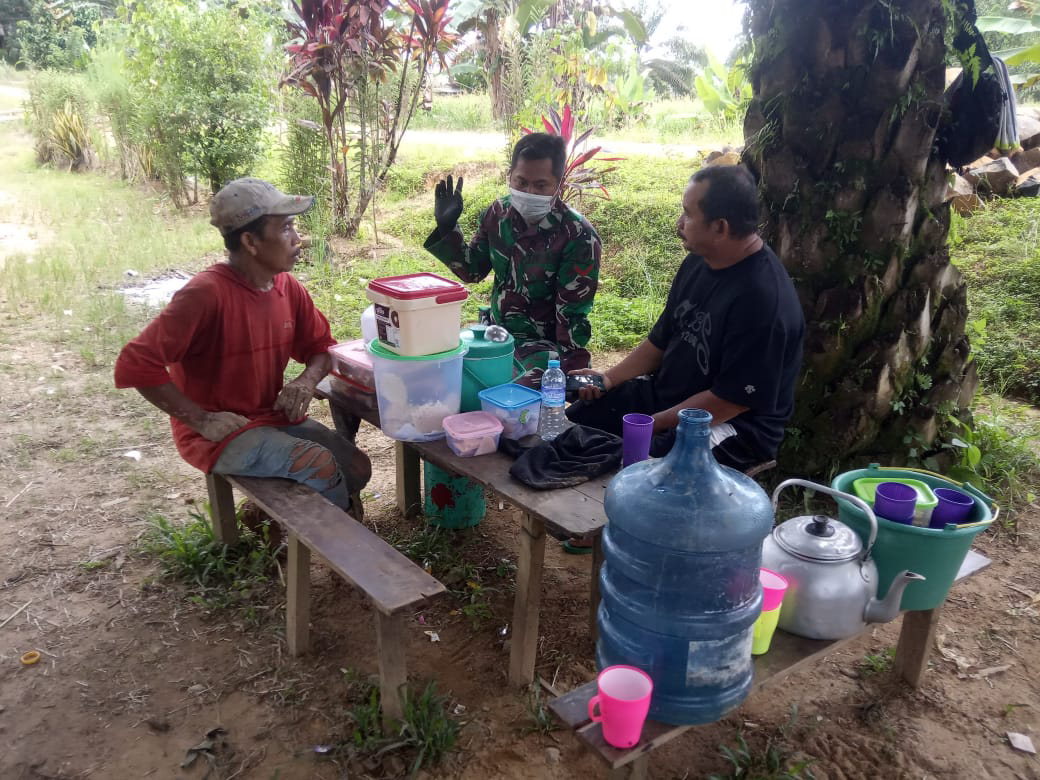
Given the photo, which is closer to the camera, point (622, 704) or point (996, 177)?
point (622, 704)

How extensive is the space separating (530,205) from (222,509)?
1965mm

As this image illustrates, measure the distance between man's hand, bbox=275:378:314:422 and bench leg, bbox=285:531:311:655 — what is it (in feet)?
2.08

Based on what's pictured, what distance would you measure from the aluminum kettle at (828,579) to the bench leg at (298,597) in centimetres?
153

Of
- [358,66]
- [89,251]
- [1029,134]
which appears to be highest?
[358,66]

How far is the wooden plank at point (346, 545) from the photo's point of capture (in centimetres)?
207

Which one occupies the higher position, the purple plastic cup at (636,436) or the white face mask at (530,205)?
the white face mask at (530,205)

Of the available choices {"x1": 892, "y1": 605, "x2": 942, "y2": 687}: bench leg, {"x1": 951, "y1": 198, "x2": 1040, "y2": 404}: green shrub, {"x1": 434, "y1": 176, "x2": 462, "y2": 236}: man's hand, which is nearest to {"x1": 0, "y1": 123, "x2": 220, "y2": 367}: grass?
{"x1": 434, "y1": 176, "x2": 462, "y2": 236}: man's hand

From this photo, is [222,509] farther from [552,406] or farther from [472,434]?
[552,406]

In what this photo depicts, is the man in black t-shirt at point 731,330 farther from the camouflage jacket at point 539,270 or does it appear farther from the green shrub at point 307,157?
the green shrub at point 307,157

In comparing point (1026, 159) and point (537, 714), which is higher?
point (1026, 159)

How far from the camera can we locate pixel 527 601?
2447mm

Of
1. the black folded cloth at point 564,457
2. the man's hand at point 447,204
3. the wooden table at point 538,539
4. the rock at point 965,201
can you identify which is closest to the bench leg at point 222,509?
the wooden table at point 538,539

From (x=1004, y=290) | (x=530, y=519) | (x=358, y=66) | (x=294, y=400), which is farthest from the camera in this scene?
(x=358, y=66)

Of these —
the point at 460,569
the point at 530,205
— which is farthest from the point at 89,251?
the point at 460,569
